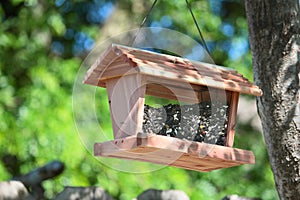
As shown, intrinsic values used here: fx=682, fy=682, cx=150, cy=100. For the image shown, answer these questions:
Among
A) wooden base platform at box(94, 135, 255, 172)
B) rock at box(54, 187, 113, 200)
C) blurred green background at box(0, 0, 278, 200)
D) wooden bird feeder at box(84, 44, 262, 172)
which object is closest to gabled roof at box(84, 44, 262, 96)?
wooden bird feeder at box(84, 44, 262, 172)

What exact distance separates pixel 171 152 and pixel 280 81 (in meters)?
0.49

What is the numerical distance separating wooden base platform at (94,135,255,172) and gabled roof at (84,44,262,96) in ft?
0.63

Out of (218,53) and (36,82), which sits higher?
(218,53)

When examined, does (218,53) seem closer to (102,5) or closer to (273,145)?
(102,5)

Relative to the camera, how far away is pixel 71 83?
488cm

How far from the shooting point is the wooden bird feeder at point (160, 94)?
1976 millimetres

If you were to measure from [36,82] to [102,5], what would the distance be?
1.01 metres

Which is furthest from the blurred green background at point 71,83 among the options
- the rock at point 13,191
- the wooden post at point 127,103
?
the wooden post at point 127,103

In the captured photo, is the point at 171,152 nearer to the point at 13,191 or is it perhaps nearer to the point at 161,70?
the point at 161,70

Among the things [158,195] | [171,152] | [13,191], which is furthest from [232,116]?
[13,191]

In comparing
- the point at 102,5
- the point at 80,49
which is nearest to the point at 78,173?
the point at 80,49

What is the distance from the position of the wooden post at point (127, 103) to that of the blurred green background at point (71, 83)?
2424 millimetres

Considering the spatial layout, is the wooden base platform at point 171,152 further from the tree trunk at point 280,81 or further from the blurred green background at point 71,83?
the blurred green background at point 71,83

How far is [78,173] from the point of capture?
4746 mm
